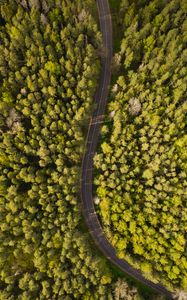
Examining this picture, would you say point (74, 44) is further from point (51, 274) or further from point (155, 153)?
point (51, 274)

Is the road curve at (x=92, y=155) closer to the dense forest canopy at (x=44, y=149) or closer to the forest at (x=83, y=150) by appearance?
the forest at (x=83, y=150)

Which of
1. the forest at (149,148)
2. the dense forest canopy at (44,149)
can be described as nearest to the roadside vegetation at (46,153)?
the dense forest canopy at (44,149)

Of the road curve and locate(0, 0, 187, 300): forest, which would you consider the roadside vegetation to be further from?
the road curve

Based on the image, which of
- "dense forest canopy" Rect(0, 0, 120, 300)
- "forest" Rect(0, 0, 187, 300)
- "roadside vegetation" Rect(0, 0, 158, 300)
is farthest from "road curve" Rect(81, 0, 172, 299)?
"dense forest canopy" Rect(0, 0, 120, 300)

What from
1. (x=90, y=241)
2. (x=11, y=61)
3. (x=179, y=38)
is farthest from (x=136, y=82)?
(x=90, y=241)

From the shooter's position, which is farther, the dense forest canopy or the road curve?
the road curve

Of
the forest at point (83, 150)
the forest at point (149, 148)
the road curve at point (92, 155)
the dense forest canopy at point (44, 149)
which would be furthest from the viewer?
the road curve at point (92, 155)
